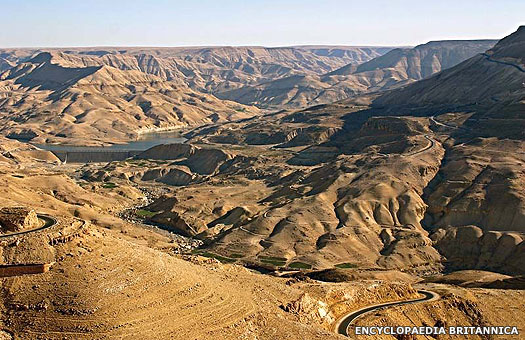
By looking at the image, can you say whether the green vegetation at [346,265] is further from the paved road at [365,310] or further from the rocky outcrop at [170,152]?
the rocky outcrop at [170,152]

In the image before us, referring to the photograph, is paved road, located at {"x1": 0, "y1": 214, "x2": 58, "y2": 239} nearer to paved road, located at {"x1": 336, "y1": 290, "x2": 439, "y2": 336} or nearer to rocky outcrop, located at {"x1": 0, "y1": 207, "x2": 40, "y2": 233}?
rocky outcrop, located at {"x1": 0, "y1": 207, "x2": 40, "y2": 233}

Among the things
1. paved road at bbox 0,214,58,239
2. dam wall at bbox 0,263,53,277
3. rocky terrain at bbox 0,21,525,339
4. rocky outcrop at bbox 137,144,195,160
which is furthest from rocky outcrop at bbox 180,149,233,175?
dam wall at bbox 0,263,53,277

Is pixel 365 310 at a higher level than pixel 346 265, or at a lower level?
higher

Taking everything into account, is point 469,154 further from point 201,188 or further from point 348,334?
point 348,334

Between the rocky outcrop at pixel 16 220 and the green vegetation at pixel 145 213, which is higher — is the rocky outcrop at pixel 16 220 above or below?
above

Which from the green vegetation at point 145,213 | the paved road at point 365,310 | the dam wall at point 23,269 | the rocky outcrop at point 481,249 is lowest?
the green vegetation at point 145,213

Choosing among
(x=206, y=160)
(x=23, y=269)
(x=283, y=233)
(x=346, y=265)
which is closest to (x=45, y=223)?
(x=23, y=269)

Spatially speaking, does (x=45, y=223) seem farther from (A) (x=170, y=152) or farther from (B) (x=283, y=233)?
(A) (x=170, y=152)

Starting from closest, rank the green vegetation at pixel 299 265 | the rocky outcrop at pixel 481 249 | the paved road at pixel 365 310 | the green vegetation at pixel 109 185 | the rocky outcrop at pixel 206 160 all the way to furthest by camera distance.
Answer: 1. the paved road at pixel 365 310
2. the rocky outcrop at pixel 481 249
3. the green vegetation at pixel 299 265
4. the green vegetation at pixel 109 185
5. the rocky outcrop at pixel 206 160

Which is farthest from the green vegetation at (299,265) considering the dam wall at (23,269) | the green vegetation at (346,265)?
the dam wall at (23,269)
